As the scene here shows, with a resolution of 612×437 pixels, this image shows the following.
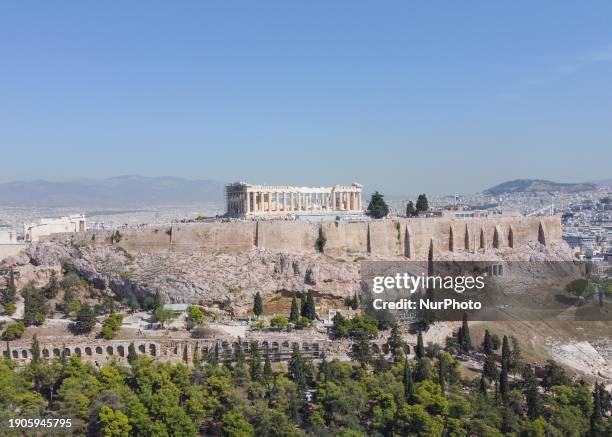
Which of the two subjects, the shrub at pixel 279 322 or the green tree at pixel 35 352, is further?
the shrub at pixel 279 322

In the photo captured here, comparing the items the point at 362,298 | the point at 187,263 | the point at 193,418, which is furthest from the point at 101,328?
the point at 362,298

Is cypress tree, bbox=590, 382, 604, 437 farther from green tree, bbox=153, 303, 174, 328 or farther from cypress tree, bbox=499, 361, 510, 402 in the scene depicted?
green tree, bbox=153, 303, 174, 328

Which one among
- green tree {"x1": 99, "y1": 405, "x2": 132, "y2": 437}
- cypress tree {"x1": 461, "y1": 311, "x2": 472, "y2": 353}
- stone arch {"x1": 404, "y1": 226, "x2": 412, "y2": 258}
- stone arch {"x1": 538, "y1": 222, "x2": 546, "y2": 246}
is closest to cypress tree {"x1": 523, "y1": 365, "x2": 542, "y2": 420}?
cypress tree {"x1": 461, "y1": 311, "x2": 472, "y2": 353}

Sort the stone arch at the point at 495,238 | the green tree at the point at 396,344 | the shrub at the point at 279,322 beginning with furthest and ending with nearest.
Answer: the stone arch at the point at 495,238, the shrub at the point at 279,322, the green tree at the point at 396,344

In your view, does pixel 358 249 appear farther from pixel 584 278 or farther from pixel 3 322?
pixel 3 322

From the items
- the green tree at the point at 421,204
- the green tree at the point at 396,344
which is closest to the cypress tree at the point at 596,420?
the green tree at the point at 396,344

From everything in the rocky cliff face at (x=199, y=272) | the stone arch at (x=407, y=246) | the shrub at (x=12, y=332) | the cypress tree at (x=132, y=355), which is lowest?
the cypress tree at (x=132, y=355)

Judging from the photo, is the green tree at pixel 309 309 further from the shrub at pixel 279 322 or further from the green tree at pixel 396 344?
the green tree at pixel 396 344
